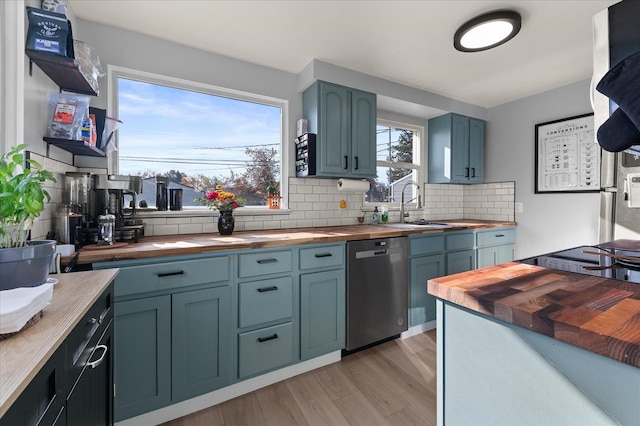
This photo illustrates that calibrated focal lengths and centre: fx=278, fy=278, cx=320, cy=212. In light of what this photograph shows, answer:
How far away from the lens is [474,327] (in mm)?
817

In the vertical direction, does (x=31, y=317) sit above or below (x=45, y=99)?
below

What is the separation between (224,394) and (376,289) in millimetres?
1288

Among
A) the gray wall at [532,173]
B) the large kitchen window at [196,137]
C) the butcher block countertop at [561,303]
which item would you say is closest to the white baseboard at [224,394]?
the large kitchen window at [196,137]

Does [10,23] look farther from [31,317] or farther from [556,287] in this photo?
[556,287]

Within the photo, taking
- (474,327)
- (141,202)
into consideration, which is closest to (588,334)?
(474,327)

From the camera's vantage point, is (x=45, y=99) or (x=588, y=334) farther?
(x=45, y=99)

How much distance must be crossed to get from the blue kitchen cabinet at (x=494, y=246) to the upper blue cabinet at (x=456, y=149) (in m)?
0.73

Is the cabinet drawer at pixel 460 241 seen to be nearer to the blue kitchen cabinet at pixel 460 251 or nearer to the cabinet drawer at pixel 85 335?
the blue kitchen cabinet at pixel 460 251

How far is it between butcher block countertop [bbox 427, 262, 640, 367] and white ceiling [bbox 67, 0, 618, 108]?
1.74m

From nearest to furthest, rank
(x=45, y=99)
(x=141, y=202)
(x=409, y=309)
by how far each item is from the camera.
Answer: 1. (x=45, y=99)
2. (x=141, y=202)
3. (x=409, y=309)

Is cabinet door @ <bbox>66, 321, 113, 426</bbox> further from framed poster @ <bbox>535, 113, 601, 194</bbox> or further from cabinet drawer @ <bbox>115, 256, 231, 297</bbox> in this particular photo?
framed poster @ <bbox>535, 113, 601, 194</bbox>

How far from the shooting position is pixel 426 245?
2.57m

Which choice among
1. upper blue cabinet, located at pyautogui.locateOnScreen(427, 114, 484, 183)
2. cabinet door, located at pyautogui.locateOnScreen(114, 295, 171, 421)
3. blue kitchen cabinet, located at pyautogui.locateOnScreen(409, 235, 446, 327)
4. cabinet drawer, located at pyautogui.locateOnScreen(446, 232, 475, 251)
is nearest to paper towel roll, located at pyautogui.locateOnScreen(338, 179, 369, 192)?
blue kitchen cabinet, located at pyautogui.locateOnScreen(409, 235, 446, 327)

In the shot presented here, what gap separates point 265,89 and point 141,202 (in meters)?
1.41
